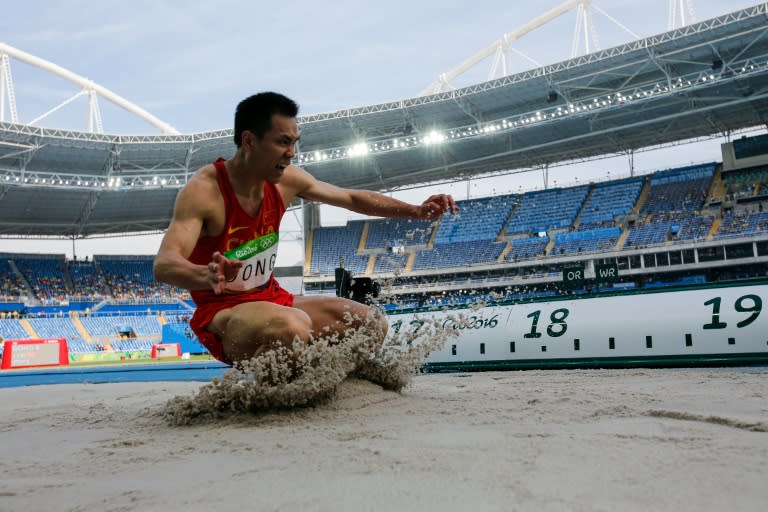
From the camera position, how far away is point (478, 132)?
2789 cm

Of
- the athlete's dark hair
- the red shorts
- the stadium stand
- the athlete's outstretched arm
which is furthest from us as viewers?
the stadium stand

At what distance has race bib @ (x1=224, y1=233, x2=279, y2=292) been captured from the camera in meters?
3.05

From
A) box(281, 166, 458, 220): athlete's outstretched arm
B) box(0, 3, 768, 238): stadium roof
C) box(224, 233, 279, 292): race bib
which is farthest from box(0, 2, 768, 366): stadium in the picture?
box(224, 233, 279, 292): race bib

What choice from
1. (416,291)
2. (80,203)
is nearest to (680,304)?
(416,291)

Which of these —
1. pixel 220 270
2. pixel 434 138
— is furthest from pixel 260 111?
pixel 434 138

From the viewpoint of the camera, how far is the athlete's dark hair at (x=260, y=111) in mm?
2910

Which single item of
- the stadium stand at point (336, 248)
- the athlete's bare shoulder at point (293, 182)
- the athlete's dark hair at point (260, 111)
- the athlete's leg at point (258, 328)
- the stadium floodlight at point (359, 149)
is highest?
the stadium floodlight at point (359, 149)

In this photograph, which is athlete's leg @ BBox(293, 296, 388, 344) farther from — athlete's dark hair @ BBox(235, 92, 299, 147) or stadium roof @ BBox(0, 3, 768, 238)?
stadium roof @ BBox(0, 3, 768, 238)

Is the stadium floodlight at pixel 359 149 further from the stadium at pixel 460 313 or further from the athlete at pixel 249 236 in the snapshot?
the athlete at pixel 249 236

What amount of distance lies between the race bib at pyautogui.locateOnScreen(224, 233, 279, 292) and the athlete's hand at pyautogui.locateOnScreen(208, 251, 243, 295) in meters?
0.92

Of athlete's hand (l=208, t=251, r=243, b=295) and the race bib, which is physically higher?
the race bib

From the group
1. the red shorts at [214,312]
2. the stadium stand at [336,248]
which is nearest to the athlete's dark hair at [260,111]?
the red shorts at [214,312]

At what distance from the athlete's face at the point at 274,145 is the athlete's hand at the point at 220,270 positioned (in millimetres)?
1023

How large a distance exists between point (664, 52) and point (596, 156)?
30.8 ft
